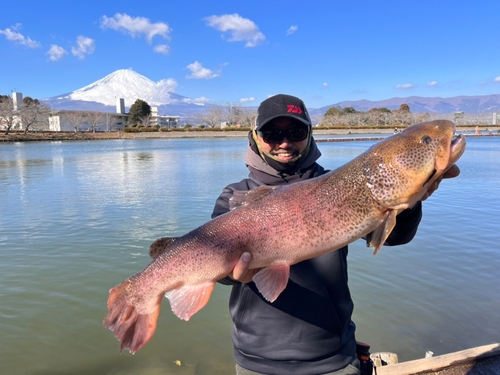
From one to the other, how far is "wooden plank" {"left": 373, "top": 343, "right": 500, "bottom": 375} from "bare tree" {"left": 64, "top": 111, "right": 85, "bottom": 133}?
354 ft

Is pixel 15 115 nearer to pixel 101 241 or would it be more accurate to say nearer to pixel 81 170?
pixel 81 170

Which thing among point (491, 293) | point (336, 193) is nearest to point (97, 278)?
point (336, 193)

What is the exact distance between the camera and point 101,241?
34.7 ft

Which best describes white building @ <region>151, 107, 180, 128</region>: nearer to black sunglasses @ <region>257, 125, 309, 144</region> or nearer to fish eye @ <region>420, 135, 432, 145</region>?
black sunglasses @ <region>257, 125, 309, 144</region>

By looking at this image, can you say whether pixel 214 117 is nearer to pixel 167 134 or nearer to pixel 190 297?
pixel 167 134

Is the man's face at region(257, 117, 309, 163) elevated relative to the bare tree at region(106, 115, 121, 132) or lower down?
lower down

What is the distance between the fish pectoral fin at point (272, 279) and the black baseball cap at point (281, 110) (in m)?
1.18

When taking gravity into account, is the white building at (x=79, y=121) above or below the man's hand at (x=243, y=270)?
above

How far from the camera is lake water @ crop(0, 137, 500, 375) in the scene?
5.76 meters

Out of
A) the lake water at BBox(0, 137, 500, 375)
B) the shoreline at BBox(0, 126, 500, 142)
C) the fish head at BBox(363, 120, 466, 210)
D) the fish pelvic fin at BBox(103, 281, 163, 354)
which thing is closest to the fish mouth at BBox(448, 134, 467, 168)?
the fish head at BBox(363, 120, 466, 210)

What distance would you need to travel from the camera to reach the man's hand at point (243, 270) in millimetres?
2459

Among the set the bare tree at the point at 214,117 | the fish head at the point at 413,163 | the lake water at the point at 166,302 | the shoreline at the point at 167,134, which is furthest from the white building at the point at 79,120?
the fish head at the point at 413,163

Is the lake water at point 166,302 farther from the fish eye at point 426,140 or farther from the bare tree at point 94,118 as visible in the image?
the bare tree at point 94,118

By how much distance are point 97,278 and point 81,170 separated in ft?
69.2
